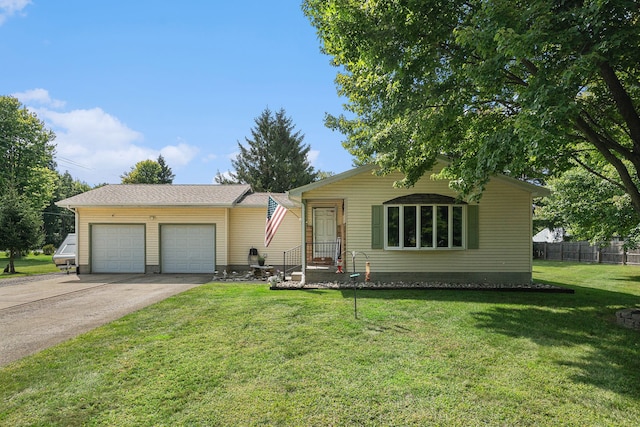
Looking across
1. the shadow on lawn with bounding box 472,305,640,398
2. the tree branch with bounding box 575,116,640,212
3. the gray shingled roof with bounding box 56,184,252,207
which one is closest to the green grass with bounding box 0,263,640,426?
the shadow on lawn with bounding box 472,305,640,398

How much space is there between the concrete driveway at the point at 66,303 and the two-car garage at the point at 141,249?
70 centimetres

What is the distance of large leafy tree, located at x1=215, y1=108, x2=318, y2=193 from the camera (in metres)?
31.1

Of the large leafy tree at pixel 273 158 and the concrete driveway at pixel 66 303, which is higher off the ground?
the large leafy tree at pixel 273 158

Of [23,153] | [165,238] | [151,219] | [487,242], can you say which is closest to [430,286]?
[487,242]

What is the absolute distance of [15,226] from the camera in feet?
50.3

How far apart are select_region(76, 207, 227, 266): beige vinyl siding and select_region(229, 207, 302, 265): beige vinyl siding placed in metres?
0.56

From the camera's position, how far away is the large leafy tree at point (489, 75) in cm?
466

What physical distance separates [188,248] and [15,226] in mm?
8057

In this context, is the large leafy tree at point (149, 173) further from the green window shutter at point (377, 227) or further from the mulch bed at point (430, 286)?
the green window shutter at point (377, 227)

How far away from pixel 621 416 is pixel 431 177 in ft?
24.8

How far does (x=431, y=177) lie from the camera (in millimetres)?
10148

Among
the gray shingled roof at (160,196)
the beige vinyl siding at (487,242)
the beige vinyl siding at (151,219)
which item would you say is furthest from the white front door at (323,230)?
the beige vinyl siding at (151,219)

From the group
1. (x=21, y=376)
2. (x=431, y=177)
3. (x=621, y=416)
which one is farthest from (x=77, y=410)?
(x=431, y=177)

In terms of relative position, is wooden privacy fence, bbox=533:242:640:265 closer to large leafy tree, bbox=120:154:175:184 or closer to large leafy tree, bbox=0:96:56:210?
large leafy tree, bbox=120:154:175:184
